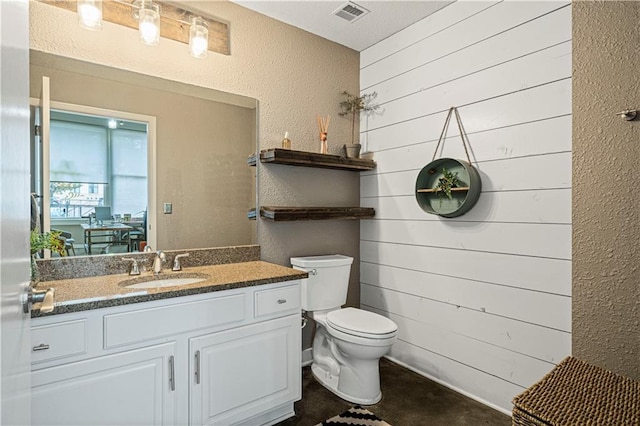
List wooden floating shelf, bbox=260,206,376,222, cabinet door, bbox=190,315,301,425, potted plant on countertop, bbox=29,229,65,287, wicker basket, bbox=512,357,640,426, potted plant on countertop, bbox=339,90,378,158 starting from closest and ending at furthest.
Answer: wicker basket, bbox=512,357,640,426, potted plant on countertop, bbox=29,229,65,287, cabinet door, bbox=190,315,301,425, wooden floating shelf, bbox=260,206,376,222, potted plant on countertop, bbox=339,90,378,158

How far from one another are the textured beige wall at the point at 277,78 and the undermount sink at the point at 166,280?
590 mm

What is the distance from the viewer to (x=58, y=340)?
4.31ft

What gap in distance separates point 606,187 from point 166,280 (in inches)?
88.6

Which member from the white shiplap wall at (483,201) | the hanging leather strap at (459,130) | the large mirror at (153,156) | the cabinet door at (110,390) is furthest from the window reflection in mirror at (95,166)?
the hanging leather strap at (459,130)

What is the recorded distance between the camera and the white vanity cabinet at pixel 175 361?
133cm

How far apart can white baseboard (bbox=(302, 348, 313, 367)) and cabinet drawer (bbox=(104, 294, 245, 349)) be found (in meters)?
1.07

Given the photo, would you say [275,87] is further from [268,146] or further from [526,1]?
[526,1]

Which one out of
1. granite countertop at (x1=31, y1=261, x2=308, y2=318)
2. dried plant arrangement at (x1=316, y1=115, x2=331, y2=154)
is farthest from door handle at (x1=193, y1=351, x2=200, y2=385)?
dried plant arrangement at (x1=316, y1=115, x2=331, y2=154)

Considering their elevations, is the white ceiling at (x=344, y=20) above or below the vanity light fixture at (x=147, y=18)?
above

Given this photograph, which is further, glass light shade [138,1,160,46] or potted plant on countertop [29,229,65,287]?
glass light shade [138,1,160,46]

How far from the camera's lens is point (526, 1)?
1.94m

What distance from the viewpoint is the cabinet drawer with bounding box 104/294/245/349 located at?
1.43 m

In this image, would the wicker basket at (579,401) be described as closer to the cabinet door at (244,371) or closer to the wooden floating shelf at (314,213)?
the cabinet door at (244,371)

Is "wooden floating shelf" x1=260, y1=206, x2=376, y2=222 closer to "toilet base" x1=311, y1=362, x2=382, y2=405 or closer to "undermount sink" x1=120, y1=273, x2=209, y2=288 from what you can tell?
"undermount sink" x1=120, y1=273, x2=209, y2=288
